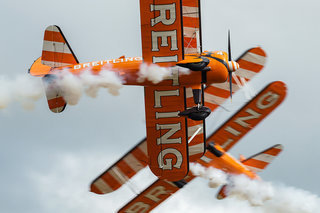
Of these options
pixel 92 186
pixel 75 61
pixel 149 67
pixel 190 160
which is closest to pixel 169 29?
pixel 149 67

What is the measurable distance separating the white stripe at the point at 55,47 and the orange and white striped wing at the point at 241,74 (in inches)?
252

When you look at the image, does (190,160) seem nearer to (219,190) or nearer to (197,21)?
(219,190)

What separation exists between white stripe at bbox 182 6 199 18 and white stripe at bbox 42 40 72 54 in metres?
4.00

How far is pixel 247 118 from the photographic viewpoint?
1244 inches

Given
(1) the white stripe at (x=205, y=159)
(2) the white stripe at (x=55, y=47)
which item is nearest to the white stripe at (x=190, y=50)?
(2) the white stripe at (x=55, y=47)

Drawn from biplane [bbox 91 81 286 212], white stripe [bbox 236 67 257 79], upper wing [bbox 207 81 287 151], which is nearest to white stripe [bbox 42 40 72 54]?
biplane [bbox 91 81 286 212]

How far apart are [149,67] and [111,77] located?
1253 mm

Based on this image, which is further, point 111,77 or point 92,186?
point 92,186

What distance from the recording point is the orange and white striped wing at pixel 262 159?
32.1 m

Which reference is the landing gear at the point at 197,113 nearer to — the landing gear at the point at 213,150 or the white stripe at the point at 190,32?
the white stripe at the point at 190,32

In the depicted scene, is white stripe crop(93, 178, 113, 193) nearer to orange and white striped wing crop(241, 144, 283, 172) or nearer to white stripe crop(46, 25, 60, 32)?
orange and white striped wing crop(241, 144, 283, 172)

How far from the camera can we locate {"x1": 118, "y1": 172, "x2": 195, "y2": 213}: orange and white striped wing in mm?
32344

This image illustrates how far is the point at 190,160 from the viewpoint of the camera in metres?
30.0

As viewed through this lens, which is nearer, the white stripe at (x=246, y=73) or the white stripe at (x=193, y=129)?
the white stripe at (x=193, y=129)
